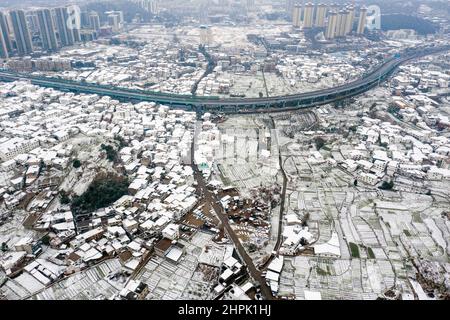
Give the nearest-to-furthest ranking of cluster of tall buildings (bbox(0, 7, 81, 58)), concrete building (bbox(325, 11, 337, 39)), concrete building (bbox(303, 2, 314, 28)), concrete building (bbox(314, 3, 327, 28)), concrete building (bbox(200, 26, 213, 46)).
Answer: cluster of tall buildings (bbox(0, 7, 81, 58))
concrete building (bbox(200, 26, 213, 46))
concrete building (bbox(325, 11, 337, 39))
concrete building (bbox(314, 3, 327, 28))
concrete building (bbox(303, 2, 314, 28))

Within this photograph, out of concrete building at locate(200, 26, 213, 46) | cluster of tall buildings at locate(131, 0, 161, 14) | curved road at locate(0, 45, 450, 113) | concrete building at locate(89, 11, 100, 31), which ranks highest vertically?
cluster of tall buildings at locate(131, 0, 161, 14)

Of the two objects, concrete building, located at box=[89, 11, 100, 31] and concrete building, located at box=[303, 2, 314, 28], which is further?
concrete building, located at box=[303, 2, 314, 28]

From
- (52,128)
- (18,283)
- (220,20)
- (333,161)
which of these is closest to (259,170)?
(333,161)

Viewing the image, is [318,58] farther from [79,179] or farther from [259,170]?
[79,179]

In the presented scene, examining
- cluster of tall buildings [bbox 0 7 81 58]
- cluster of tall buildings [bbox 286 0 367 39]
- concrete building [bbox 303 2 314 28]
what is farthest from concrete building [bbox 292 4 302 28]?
cluster of tall buildings [bbox 0 7 81 58]

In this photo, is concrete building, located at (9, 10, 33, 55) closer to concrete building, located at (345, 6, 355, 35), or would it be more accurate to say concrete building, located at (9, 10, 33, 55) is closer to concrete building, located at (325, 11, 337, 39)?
concrete building, located at (325, 11, 337, 39)

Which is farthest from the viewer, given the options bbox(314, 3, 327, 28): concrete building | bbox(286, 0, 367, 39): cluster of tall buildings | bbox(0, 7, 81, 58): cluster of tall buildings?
bbox(314, 3, 327, 28): concrete building

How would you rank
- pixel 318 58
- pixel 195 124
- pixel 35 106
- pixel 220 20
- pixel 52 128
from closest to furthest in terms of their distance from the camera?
pixel 52 128 < pixel 195 124 < pixel 35 106 < pixel 318 58 < pixel 220 20
